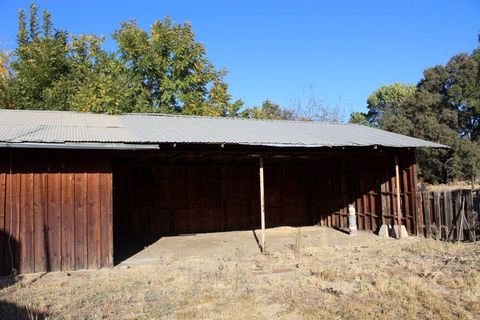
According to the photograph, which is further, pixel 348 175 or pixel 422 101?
pixel 422 101

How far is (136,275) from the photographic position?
862 cm

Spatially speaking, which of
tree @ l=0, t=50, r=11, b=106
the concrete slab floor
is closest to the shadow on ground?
the concrete slab floor

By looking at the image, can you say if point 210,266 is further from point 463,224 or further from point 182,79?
point 182,79

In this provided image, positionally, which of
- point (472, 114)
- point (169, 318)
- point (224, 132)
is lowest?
point (169, 318)

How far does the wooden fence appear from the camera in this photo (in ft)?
37.8

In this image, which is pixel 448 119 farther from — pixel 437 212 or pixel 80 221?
pixel 80 221

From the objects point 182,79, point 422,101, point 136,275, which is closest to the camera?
point 136,275

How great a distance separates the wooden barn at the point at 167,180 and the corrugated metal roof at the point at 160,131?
3cm

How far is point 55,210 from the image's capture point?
9133 millimetres

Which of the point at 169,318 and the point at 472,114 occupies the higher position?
the point at 472,114

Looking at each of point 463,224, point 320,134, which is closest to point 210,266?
point 320,134

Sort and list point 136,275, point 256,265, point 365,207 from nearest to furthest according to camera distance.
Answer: point 136,275 → point 256,265 → point 365,207

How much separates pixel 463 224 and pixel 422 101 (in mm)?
25138

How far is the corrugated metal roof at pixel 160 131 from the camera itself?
942 cm
